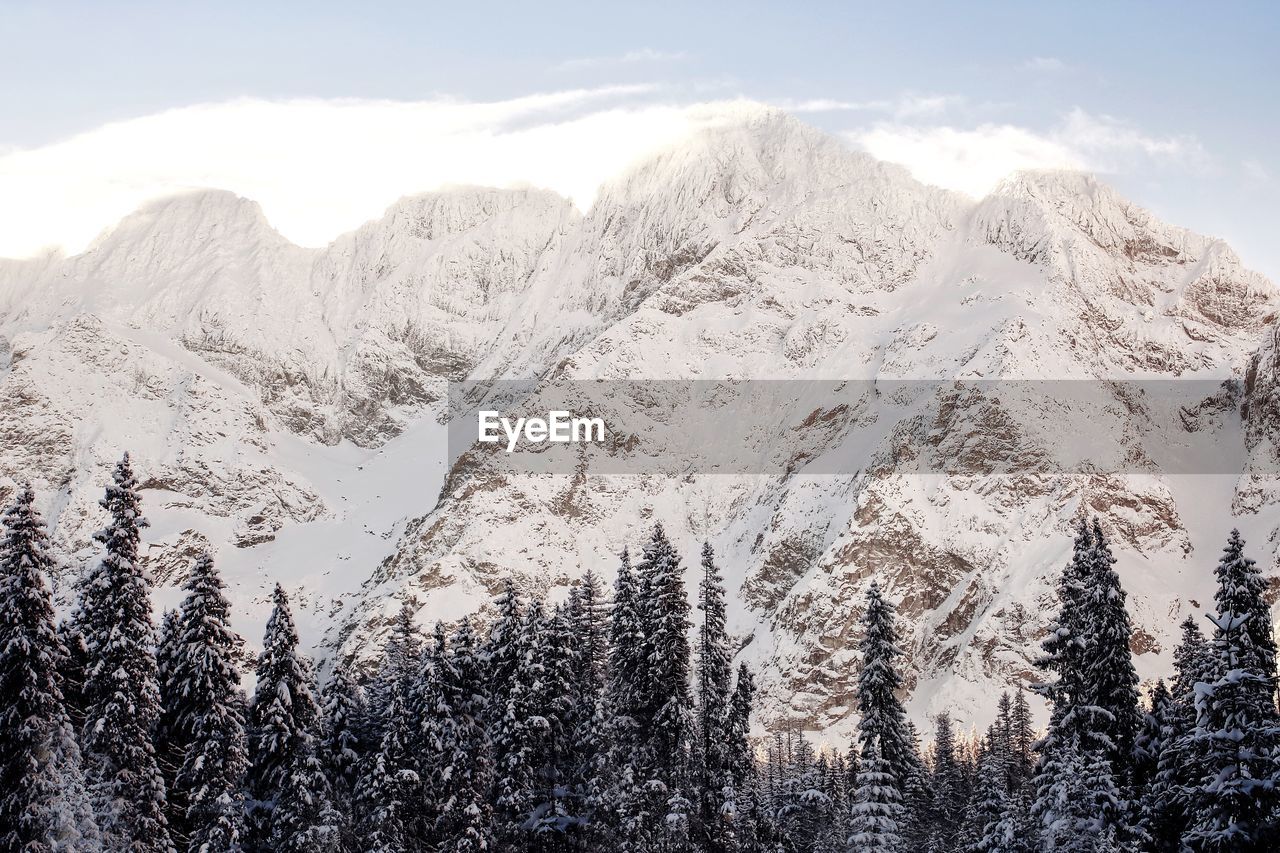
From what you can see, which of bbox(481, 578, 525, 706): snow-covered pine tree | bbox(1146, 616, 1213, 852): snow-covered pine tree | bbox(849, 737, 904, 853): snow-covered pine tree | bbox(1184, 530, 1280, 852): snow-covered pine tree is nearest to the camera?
bbox(1184, 530, 1280, 852): snow-covered pine tree

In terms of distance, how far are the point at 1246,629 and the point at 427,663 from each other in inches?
1348

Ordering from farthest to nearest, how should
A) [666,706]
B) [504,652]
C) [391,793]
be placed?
[504,652] → [391,793] → [666,706]

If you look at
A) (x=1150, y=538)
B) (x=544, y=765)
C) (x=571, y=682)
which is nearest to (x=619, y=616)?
(x=571, y=682)

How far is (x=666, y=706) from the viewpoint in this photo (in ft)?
193

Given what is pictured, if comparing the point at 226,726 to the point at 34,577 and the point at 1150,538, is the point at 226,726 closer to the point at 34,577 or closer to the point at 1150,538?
the point at 34,577

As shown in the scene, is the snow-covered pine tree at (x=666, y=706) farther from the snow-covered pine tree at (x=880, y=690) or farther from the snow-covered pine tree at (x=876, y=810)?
the snow-covered pine tree at (x=880, y=690)

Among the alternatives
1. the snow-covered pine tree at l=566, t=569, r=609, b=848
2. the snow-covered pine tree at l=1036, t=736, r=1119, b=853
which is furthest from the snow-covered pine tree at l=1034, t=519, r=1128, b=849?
the snow-covered pine tree at l=566, t=569, r=609, b=848

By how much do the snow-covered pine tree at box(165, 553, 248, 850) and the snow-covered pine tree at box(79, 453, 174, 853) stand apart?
1.97 metres

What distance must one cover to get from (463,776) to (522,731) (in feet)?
10.6

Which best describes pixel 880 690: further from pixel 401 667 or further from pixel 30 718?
pixel 30 718

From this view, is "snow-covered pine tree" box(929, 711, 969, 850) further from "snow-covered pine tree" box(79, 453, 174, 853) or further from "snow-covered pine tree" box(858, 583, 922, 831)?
"snow-covered pine tree" box(79, 453, 174, 853)

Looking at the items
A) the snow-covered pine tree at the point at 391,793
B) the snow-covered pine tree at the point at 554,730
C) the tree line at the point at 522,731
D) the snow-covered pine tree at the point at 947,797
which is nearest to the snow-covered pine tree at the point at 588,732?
the tree line at the point at 522,731

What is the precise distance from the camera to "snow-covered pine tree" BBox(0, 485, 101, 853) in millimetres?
42406

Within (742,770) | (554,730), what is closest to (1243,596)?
(742,770)
